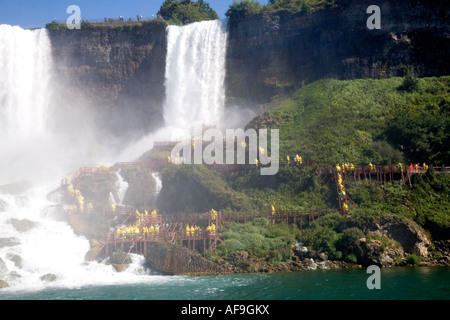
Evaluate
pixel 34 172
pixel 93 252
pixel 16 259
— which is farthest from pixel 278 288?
pixel 34 172

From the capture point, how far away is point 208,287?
82.4ft

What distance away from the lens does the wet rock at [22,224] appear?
126 feet

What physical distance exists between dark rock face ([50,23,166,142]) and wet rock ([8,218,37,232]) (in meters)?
27.6

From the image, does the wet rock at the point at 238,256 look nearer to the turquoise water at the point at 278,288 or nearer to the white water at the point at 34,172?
the turquoise water at the point at 278,288

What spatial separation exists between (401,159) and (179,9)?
155 feet

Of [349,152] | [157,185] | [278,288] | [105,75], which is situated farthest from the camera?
[105,75]

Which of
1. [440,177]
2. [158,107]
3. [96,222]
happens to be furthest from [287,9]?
[96,222]

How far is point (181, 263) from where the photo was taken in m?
30.2

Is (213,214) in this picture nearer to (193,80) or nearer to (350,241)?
(350,241)

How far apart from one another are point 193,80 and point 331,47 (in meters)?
17.6

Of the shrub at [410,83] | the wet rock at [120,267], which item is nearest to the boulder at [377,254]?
the wet rock at [120,267]

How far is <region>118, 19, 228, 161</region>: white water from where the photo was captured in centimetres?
6031

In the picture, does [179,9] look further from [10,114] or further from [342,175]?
[342,175]

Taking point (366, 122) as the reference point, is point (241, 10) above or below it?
above
